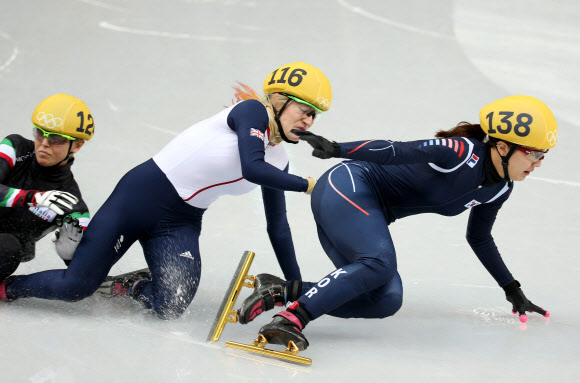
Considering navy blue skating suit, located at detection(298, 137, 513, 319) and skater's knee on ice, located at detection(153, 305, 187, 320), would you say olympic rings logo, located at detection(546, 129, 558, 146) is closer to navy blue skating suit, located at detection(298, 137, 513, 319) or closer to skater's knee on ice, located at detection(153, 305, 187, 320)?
navy blue skating suit, located at detection(298, 137, 513, 319)

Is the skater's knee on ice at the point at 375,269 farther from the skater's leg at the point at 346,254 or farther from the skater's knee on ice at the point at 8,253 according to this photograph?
the skater's knee on ice at the point at 8,253

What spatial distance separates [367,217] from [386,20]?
538cm

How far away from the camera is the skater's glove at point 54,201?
3336mm

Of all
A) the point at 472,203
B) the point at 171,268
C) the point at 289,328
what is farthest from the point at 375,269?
the point at 171,268

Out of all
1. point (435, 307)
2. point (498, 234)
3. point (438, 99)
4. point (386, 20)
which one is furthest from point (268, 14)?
point (435, 307)

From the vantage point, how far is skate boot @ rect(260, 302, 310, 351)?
311 centimetres

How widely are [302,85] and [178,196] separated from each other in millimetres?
823

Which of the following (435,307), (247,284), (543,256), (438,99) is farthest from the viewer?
(438,99)

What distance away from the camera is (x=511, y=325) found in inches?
148

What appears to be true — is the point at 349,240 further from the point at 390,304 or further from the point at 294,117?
the point at 294,117

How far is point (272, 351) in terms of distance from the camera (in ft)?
10.1

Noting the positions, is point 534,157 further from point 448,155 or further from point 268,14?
point 268,14

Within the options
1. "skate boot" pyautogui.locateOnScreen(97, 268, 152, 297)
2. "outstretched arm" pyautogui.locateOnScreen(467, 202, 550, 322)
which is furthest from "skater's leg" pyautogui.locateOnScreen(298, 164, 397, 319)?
"skate boot" pyautogui.locateOnScreen(97, 268, 152, 297)

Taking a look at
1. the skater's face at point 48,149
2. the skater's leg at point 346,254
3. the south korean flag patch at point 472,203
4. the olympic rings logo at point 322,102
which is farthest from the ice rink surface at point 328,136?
the olympic rings logo at point 322,102
